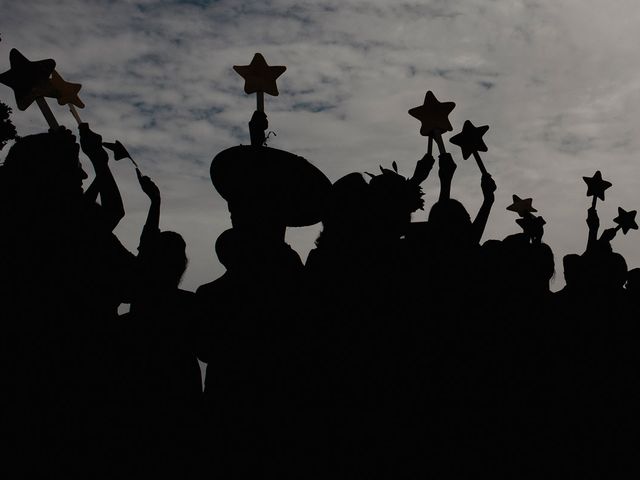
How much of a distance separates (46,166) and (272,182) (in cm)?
109

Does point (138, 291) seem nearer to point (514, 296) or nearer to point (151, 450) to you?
point (151, 450)

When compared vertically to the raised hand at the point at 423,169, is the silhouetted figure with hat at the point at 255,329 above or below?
below

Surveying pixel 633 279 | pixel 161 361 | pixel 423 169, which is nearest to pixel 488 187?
pixel 423 169

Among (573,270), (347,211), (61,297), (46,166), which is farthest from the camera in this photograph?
(573,270)

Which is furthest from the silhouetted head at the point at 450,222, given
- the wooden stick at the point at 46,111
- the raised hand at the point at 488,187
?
the wooden stick at the point at 46,111

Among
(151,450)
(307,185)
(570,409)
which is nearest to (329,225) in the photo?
(307,185)

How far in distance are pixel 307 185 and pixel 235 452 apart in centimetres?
141

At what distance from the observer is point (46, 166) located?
9.64 ft

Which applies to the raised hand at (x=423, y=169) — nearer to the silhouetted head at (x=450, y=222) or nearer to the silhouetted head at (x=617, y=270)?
the silhouetted head at (x=450, y=222)

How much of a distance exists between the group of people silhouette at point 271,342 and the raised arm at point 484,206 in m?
0.09

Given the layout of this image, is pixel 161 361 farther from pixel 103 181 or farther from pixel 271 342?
pixel 103 181

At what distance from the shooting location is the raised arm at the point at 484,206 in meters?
3.72

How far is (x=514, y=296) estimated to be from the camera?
11.7ft

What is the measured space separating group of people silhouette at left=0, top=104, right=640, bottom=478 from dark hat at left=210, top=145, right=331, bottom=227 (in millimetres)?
10
